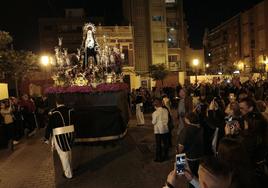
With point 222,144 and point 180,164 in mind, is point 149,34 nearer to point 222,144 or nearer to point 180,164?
point 222,144

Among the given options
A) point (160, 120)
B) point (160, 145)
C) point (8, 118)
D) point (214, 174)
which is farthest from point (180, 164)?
point (8, 118)

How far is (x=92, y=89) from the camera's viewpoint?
13.3m

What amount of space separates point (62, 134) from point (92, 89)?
525 cm

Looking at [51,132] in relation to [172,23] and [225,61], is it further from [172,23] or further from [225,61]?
[225,61]

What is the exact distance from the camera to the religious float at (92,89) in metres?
11.9

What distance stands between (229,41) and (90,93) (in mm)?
76073

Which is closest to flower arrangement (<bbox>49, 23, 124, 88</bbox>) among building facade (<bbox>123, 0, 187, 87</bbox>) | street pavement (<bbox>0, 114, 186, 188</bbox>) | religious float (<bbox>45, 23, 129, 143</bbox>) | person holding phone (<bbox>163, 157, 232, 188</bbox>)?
religious float (<bbox>45, 23, 129, 143</bbox>)

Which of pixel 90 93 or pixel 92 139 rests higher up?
pixel 90 93

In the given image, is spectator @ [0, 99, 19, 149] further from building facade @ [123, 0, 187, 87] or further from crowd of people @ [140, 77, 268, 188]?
building facade @ [123, 0, 187, 87]

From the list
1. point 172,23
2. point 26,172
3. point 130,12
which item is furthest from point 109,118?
point 172,23

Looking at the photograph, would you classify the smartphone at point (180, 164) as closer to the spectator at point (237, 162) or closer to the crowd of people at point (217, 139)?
the crowd of people at point (217, 139)

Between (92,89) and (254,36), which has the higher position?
(254,36)

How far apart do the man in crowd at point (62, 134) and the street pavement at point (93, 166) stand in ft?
1.31

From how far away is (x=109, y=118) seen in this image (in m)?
12.0
